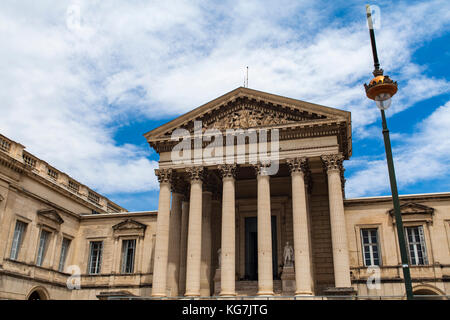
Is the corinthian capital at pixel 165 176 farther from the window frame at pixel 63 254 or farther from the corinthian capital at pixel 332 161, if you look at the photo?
the window frame at pixel 63 254

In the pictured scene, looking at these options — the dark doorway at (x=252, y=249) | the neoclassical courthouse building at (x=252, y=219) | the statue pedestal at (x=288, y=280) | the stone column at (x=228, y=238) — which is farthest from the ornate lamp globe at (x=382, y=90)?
A: the dark doorway at (x=252, y=249)

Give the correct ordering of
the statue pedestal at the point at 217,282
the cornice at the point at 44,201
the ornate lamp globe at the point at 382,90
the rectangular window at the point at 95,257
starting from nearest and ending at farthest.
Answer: the ornate lamp globe at the point at 382,90 < the statue pedestal at the point at 217,282 < the cornice at the point at 44,201 < the rectangular window at the point at 95,257

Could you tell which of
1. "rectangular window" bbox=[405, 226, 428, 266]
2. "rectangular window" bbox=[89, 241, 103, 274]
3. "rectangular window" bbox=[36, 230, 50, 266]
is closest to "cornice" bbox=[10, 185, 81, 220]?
"rectangular window" bbox=[36, 230, 50, 266]

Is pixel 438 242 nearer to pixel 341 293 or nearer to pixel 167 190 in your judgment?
pixel 341 293

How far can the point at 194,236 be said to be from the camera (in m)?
28.2

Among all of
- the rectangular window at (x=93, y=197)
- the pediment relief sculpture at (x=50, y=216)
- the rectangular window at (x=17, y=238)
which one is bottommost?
the rectangular window at (x=17, y=238)

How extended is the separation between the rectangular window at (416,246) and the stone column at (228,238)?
12131mm

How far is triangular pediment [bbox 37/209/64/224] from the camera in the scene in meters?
34.2

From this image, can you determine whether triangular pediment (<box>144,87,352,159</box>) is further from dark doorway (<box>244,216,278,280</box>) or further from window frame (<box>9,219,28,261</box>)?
window frame (<box>9,219,28,261</box>)

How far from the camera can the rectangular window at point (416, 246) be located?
2969 cm

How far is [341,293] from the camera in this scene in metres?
24.0

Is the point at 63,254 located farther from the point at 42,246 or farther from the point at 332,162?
the point at 332,162
